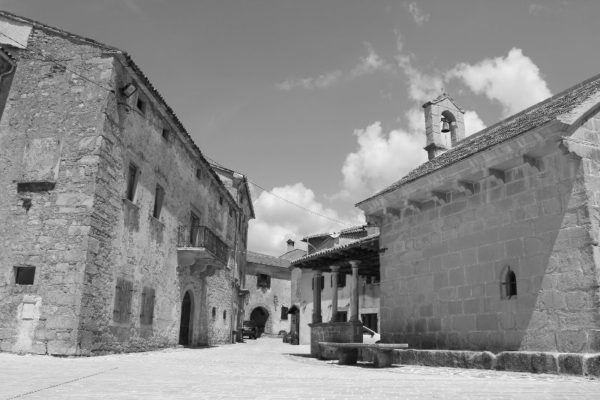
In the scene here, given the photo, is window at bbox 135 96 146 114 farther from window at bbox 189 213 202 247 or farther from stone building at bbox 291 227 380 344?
stone building at bbox 291 227 380 344

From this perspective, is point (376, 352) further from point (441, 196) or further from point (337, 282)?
point (337, 282)

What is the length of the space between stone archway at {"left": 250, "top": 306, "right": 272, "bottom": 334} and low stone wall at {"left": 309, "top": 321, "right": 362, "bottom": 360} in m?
31.0

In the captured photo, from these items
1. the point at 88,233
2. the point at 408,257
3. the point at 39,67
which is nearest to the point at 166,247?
the point at 88,233

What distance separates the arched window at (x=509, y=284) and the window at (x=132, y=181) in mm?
9954

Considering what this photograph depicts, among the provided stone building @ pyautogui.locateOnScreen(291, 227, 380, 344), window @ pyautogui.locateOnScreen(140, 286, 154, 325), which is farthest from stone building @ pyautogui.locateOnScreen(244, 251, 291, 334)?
window @ pyautogui.locateOnScreen(140, 286, 154, 325)

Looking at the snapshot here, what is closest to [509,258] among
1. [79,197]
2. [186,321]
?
[79,197]

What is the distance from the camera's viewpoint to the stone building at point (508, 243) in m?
7.36

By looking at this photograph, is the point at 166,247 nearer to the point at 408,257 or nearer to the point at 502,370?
the point at 408,257

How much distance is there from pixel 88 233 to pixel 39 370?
14.1 feet

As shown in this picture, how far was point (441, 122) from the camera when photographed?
48.1 ft

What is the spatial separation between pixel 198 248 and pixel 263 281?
2772 cm

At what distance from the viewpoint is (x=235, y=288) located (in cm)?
2773

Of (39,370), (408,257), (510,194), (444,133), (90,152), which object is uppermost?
(444,133)

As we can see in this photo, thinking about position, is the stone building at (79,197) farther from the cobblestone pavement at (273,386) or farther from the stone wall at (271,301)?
the stone wall at (271,301)
